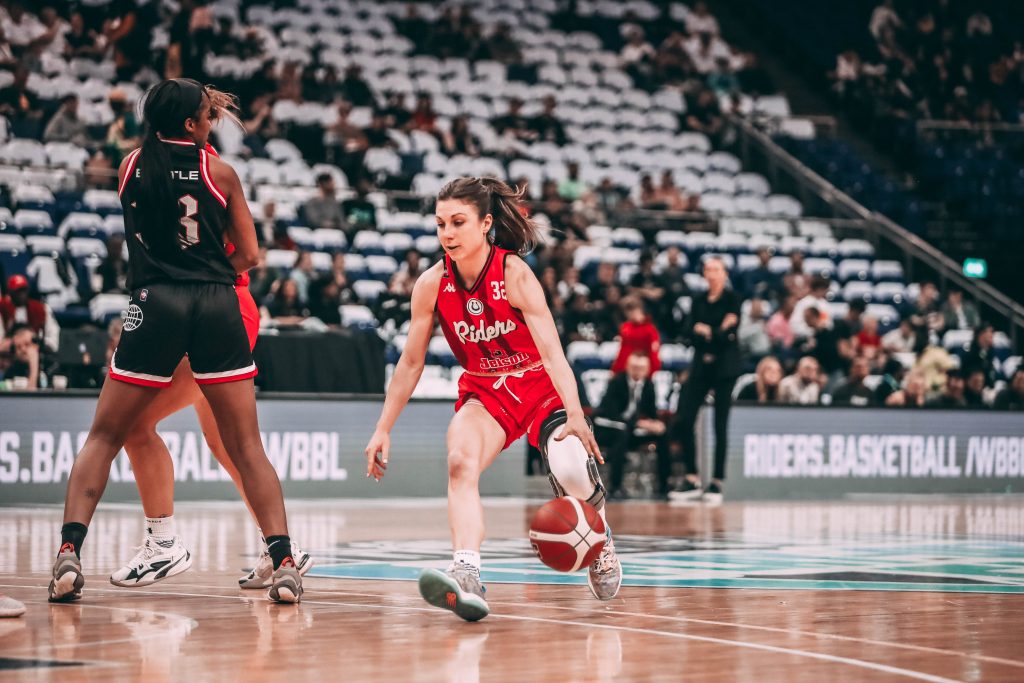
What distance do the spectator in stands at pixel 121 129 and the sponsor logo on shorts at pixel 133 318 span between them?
11341mm

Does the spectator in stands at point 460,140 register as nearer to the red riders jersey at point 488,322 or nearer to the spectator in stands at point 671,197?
the spectator in stands at point 671,197

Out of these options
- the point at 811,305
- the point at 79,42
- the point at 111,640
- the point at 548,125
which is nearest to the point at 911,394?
the point at 811,305

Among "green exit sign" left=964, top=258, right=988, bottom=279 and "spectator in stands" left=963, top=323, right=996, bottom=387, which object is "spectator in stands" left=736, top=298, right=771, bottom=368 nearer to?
"spectator in stands" left=963, top=323, right=996, bottom=387

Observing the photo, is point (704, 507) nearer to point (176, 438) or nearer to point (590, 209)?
point (176, 438)

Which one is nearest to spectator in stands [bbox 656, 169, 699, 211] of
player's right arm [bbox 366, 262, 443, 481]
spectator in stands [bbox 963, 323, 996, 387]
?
spectator in stands [bbox 963, 323, 996, 387]

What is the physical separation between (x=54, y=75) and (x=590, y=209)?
694 cm

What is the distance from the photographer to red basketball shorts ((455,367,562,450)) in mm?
6465

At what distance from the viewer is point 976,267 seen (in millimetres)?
22516

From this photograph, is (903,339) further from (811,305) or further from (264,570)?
(264,570)

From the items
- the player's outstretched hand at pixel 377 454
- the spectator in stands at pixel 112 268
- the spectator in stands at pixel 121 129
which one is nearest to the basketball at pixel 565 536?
the player's outstretched hand at pixel 377 454

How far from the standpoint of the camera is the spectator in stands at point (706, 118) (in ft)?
79.4

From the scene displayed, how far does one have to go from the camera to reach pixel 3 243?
1541 cm

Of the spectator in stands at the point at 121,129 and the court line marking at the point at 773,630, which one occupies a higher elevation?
the spectator in stands at the point at 121,129

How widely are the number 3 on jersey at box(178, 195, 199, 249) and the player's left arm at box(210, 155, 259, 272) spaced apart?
Result: 0.45 ft
